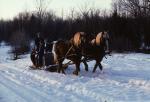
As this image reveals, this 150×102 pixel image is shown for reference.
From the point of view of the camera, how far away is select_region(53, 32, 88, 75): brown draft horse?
574 inches

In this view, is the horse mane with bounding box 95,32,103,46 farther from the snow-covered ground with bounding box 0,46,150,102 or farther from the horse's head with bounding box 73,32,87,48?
the snow-covered ground with bounding box 0,46,150,102

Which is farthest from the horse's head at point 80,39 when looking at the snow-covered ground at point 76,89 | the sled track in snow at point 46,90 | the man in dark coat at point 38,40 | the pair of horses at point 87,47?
the man in dark coat at point 38,40

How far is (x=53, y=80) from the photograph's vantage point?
13.1m

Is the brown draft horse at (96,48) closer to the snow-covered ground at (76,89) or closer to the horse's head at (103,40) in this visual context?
the horse's head at (103,40)

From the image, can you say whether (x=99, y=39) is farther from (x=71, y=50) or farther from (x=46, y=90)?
(x=46, y=90)

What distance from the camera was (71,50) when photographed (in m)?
15.2

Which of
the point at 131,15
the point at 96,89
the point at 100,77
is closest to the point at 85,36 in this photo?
the point at 100,77

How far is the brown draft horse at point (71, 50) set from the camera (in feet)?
47.8

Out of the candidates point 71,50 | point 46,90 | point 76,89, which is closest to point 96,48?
point 71,50

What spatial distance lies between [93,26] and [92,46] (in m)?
32.2

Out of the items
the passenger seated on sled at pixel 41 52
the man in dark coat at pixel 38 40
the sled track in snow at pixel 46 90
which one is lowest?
the sled track in snow at pixel 46 90

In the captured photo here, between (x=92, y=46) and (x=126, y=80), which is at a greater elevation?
(x=92, y=46)

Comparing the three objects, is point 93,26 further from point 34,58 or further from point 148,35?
point 34,58

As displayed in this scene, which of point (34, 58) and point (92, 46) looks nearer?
point (92, 46)
